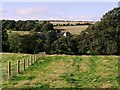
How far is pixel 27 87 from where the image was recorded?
1652 centimetres

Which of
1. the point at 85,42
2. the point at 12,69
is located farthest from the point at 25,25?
the point at 12,69

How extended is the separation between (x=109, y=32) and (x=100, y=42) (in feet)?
8.29

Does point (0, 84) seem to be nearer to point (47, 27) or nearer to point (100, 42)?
point (100, 42)

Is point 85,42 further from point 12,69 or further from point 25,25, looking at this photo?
point 25,25

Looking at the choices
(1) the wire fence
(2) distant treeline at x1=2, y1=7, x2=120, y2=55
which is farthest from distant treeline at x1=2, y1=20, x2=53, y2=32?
(1) the wire fence

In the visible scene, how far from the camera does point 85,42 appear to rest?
63.4 m

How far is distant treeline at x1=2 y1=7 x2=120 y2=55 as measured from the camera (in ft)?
191

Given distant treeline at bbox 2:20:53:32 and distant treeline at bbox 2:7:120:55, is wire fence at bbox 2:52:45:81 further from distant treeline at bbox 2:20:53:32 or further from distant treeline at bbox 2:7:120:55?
distant treeline at bbox 2:20:53:32

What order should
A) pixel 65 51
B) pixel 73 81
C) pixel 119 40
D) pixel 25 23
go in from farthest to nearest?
1. pixel 25 23
2. pixel 65 51
3. pixel 119 40
4. pixel 73 81

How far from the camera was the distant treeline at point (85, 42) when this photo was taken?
58.2 metres

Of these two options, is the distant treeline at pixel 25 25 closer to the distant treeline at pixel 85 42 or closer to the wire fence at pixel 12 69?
the distant treeline at pixel 85 42

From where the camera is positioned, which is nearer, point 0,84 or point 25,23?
point 0,84

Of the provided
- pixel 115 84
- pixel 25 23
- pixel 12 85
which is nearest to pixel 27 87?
pixel 12 85

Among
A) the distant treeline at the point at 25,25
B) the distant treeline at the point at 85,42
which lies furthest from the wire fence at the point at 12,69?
the distant treeline at the point at 25,25
